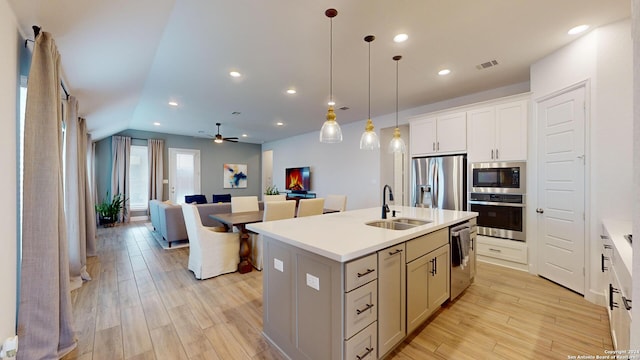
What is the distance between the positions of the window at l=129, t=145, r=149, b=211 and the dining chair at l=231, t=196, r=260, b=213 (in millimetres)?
4996

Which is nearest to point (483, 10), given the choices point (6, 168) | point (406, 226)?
point (406, 226)

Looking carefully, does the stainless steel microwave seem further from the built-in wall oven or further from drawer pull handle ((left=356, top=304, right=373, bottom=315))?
drawer pull handle ((left=356, top=304, right=373, bottom=315))

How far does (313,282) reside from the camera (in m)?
1.61

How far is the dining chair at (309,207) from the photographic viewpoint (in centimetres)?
382

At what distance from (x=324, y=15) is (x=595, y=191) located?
3.26m

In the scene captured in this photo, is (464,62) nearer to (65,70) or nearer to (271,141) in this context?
(65,70)

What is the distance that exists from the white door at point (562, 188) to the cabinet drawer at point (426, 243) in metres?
1.68

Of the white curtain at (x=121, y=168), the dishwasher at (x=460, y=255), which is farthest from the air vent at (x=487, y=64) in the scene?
the white curtain at (x=121, y=168)

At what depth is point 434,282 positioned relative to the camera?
2225mm

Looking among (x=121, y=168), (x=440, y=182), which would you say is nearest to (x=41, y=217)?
(x=440, y=182)

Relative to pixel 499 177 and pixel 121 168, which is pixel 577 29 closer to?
pixel 499 177

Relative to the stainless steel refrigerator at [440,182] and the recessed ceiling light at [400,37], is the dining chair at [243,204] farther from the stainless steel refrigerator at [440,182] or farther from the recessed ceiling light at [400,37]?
the recessed ceiling light at [400,37]

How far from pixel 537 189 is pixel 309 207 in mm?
3063

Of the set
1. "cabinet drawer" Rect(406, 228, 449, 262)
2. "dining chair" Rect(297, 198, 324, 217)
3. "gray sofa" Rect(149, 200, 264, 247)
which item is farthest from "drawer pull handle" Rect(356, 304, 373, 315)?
"gray sofa" Rect(149, 200, 264, 247)
